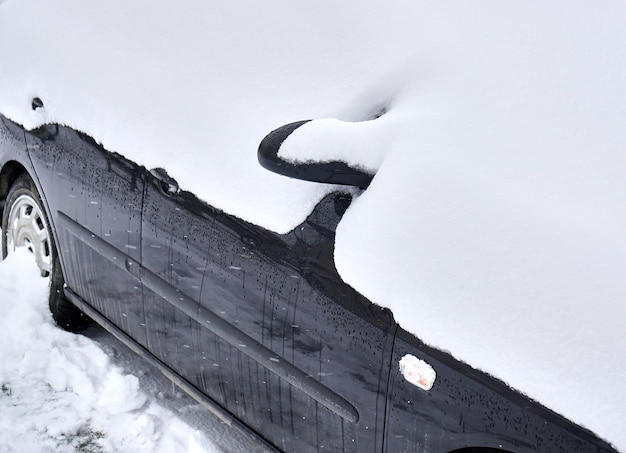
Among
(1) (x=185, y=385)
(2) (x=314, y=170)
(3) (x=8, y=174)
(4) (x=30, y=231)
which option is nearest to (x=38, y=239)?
(4) (x=30, y=231)

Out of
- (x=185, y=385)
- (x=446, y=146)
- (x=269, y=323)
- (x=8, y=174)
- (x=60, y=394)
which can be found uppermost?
(x=446, y=146)

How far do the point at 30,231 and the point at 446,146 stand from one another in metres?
2.08

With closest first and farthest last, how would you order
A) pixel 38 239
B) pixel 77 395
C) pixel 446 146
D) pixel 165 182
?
pixel 446 146 < pixel 165 182 < pixel 77 395 < pixel 38 239

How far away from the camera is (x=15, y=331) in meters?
3.15

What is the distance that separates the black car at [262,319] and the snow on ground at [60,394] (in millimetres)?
244

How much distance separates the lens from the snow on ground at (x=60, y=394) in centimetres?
267

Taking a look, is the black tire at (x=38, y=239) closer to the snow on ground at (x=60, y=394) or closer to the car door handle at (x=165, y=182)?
the snow on ground at (x=60, y=394)

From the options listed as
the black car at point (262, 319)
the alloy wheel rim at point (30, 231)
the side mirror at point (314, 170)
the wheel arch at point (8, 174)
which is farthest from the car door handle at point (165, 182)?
Result: the wheel arch at point (8, 174)

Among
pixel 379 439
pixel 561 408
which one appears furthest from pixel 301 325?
pixel 561 408

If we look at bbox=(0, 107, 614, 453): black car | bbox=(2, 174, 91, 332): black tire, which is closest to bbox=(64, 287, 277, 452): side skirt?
bbox=(0, 107, 614, 453): black car

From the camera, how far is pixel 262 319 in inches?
82.0

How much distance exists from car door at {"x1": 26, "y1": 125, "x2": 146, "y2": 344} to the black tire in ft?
0.60

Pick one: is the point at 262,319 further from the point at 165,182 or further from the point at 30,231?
the point at 30,231

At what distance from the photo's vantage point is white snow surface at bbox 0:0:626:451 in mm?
1538
